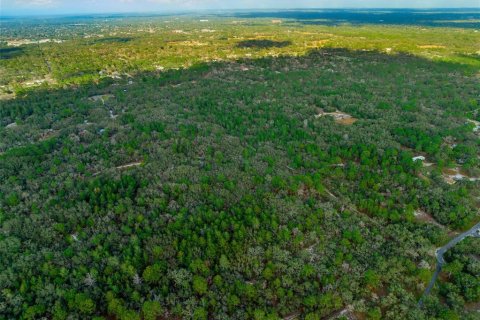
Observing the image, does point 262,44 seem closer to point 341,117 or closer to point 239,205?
point 341,117

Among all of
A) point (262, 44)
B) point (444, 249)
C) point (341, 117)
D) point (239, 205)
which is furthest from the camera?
point (262, 44)

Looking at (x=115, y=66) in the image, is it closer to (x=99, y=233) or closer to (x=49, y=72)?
(x=49, y=72)

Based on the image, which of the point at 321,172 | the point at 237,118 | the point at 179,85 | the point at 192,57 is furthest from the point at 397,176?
the point at 192,57

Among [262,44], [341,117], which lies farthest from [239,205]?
[262,44]

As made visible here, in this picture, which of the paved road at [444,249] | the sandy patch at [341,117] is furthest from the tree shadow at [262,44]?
the paved road at [444,249]

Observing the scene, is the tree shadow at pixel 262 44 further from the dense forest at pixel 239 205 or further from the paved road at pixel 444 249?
the paved road at pixel 444 249

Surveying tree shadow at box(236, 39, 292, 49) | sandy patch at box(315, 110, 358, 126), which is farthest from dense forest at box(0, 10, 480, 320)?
tree shadow at box(236, 39, 292, 49)
